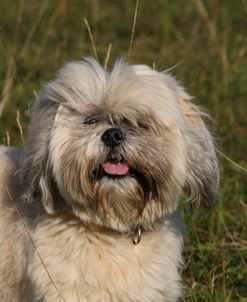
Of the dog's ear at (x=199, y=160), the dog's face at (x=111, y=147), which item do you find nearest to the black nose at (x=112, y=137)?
the dog's face at (x=111, y=147)

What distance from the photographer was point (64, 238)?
202 inches

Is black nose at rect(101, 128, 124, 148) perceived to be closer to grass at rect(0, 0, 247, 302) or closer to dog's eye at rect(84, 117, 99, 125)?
dog's eye at rect(84, 117, 99, 125)

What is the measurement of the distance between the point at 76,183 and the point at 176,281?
0.76m

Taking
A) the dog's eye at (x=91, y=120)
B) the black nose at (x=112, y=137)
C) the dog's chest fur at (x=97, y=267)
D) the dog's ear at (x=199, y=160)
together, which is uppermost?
the dog's eye at (x=91, y=120)

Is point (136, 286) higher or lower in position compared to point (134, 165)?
lower

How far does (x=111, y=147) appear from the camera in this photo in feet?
16.0

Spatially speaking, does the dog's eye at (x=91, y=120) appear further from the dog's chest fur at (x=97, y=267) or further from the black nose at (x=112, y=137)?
the dog's chest fur at (x=97, y=267)

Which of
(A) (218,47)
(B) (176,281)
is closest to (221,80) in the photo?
(A) (218,47)

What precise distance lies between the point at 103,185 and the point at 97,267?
0.40 metres

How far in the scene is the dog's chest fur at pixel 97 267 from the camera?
16.5ft

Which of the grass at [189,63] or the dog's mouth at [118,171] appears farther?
the grass at [189,63]

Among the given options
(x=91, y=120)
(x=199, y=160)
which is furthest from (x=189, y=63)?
(x=91, y=120)

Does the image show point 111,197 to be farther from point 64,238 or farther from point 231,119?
point 231,119

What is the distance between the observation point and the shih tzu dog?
4945mm
